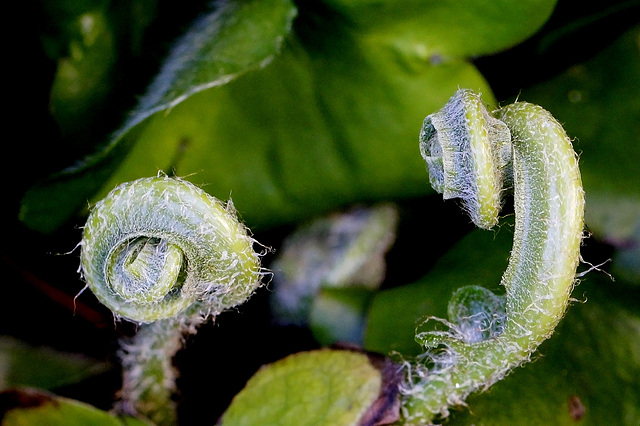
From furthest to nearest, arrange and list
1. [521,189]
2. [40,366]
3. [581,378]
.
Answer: [40,366] < [581,378] < [521,189]

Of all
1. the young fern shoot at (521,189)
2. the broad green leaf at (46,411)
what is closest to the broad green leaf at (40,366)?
the broad green leaf at (46,411)

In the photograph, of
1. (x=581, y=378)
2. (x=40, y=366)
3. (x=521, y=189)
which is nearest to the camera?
(x=521, y=189)

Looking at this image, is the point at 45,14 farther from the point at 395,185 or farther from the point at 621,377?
the point at 621,377

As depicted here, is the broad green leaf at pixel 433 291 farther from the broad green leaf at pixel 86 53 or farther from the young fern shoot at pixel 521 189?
the broad green leaf at pixel 86 53

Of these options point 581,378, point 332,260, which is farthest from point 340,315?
point 581,378

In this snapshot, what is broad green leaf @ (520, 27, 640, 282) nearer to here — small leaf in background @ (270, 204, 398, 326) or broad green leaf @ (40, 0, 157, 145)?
small leaf in background @ (270, 204, 398, 326)

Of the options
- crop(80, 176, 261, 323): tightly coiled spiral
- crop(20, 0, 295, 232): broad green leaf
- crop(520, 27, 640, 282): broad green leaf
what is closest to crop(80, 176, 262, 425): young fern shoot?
crop(80, 176, 261, 323): tightly coiled spiral

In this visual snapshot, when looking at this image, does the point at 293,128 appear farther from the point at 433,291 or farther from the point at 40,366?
the point at 40,366
